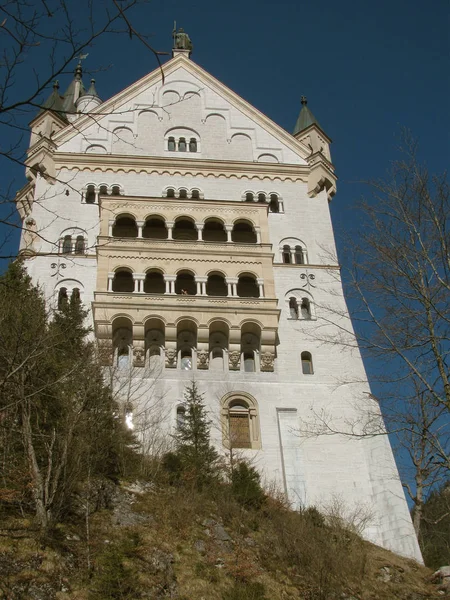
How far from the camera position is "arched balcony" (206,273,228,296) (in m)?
28.8

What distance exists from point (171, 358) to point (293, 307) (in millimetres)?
5606

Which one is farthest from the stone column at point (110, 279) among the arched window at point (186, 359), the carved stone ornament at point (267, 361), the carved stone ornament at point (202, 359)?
the carved stone ornament at point (267, 361)

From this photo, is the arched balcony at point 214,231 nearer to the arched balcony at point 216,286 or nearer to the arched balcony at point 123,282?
the arched balcony at point 216,286

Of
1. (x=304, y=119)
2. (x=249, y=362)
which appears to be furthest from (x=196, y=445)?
(x=304, y=119)

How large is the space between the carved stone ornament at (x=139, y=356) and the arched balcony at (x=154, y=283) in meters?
3.00

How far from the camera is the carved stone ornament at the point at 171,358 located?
85.5 ft

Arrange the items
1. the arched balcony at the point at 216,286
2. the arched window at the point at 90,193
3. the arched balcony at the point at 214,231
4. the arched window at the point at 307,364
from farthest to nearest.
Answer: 1. the arched window at the point at 90,193
2. the arched balcony at the point at 214,231
3. the arched balcony at the point at 216,286
4. the arched window at the point at 307,364

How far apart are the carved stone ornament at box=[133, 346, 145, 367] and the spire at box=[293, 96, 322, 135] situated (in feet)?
52.3

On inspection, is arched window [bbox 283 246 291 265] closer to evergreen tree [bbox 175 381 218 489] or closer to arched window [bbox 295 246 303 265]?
arched window [bbox 295 246 303 265]

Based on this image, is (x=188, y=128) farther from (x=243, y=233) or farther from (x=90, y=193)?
(x=243, y=233)

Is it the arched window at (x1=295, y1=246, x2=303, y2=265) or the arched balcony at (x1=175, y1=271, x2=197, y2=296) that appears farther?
the arched window at (x1=295, y1=246, x2=303, y2=265)

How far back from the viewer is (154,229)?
30.6m

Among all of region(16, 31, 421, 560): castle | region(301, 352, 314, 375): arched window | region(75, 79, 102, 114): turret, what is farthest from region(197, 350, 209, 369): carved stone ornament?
region(75, 79, 102, 114): turret

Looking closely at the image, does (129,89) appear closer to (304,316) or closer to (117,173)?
(117,173)
